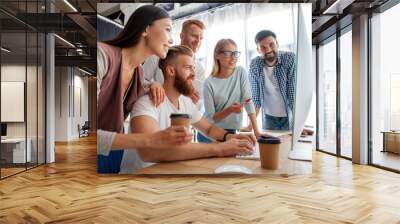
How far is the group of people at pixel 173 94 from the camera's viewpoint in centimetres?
571

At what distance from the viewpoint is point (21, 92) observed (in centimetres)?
667

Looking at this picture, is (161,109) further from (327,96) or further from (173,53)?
(327,96)

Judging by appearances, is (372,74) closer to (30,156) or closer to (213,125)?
(213,125)

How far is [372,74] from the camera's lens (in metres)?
7.18

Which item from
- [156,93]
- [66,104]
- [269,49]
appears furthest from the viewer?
[66,104]

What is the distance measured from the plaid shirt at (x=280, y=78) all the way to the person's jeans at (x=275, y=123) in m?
0.10

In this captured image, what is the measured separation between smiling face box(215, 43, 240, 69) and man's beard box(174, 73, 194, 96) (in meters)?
0.61

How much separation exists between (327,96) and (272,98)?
388 cm

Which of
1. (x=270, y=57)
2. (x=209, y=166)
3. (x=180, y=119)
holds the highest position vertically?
(x=270, y=57)

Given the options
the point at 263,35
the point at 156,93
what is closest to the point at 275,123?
the point at 263,35

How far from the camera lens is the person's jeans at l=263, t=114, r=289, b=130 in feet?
19.7

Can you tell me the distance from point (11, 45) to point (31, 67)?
2.50ft

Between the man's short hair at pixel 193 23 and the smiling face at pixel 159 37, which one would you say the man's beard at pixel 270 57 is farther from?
the smiling face at pixel 159 37

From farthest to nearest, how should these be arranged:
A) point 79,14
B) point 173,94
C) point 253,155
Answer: point 79,14 → point 253,155 → point 173,94
